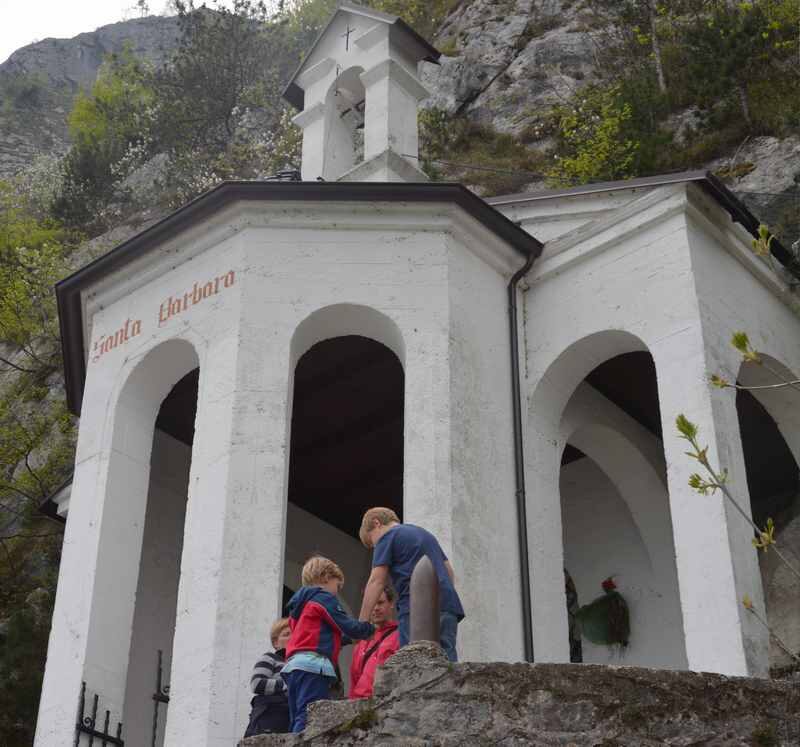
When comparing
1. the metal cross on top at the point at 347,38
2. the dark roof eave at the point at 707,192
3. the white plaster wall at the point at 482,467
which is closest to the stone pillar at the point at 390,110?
the metal cross on top at the point at 347,38

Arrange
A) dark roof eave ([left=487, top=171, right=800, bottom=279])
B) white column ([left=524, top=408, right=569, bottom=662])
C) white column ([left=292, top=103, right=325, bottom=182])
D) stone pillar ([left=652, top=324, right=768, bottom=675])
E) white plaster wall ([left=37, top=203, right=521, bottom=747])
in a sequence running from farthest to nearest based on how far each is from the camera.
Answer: white column ([left=292, top=103, right=325, bottom=182]) < dark roof eave ([left=487, top=171, right=800, bottom=279]) < white column ([left=524, top=408, right=569, bottom=662]) < white plaster wall ([left=37, top=203, right=521, bottom=747]) < stone pillar ([left=652, top=324, right=768, bottom=675])

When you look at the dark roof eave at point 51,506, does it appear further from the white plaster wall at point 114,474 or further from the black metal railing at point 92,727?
the black metal railing at point 92,727

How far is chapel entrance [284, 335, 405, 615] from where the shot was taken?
13.3m

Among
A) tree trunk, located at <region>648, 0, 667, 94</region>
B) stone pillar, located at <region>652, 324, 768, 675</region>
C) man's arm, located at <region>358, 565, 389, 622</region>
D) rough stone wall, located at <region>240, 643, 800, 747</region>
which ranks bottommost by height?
rough stone wall, located at <region>240, 643, 800, 747</region>

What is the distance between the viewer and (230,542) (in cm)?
1018

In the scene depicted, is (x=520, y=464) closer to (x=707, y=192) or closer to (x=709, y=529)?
(x=709, y=529)

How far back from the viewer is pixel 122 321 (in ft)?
41.3

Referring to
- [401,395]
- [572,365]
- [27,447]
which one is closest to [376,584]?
[572,365]

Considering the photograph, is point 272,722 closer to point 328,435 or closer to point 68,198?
point 328,435

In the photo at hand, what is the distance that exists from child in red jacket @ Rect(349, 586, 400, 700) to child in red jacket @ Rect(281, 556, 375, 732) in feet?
0.33

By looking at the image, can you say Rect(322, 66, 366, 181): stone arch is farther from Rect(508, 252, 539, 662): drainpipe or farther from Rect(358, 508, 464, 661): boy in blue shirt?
Rect(358, 508, 464, 661): boy in blue shirt

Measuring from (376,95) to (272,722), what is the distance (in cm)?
787

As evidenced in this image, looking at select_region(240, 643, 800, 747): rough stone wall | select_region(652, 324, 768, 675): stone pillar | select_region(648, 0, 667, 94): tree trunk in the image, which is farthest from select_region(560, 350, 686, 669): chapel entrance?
select_region(648, 0, 667, 94): tree trunk

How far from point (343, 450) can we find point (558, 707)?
8.71m
